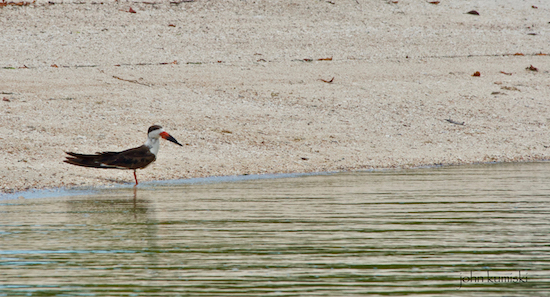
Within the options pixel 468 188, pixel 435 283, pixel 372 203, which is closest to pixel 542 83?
pixel 468 188

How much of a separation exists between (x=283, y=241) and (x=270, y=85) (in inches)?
447

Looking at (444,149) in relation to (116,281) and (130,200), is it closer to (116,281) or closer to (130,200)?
(130,200)

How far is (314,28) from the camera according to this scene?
76.8 feet

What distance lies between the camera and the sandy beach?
13586mm

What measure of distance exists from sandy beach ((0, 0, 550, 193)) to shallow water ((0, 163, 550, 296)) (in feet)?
8.11

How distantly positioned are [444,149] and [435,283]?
9223 mm

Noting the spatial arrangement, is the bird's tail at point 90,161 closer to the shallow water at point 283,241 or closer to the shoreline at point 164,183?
the shoreline at point 164,183

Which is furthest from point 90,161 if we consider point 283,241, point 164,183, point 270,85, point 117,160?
point 270,85

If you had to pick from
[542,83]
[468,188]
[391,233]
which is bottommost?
[542,83]

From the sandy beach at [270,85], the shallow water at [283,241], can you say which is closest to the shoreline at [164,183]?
the sandy beach at [270,85]

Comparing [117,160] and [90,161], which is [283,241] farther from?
[90,161]

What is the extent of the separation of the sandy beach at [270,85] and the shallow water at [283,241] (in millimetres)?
2473

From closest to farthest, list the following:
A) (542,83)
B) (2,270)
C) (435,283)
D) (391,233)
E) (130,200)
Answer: (435,283) → (2,270) → (391,233) → (130,200) → (542,83)

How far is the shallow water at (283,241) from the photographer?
5.73 metres
